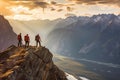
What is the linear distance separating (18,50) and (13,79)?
55.0 ft

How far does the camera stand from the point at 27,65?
68688 millimetres

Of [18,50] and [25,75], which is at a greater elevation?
[18,50]

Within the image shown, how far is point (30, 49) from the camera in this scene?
74.9 metres

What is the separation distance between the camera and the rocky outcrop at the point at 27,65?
64.1 meters

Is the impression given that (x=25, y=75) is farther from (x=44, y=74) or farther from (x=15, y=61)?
(x=44, y=74)

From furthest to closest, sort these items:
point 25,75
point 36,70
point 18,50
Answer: point 18,50, point 36,70, point 25,75

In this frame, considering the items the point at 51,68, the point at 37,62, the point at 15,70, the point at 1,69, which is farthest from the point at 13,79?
the point at 51,68

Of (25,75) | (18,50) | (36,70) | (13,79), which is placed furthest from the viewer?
(18,50)

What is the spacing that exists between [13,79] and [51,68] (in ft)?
63.6

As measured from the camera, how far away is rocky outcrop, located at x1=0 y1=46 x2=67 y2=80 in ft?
210

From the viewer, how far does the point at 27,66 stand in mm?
68750

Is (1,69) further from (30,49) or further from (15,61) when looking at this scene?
(30,49)

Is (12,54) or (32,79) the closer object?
(32,79)

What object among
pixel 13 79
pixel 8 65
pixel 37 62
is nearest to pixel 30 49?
pixel 37 62
